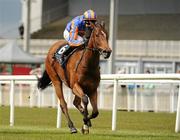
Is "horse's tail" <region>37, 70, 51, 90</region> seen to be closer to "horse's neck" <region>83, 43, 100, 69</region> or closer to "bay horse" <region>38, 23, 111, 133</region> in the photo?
"bay horse" <region>38, 23, 111, 133</region>

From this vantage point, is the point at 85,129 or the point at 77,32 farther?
the point at 77,32

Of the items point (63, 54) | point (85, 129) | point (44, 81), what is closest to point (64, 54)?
point (63, 54)

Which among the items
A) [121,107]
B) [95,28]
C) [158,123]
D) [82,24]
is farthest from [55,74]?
[121,107]

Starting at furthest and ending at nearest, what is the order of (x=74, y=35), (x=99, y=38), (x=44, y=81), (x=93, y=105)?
1. (x=44, y=81)
2. (x=74, y=35)
3. (x=93, y=105)
4. (x=99, y=38)

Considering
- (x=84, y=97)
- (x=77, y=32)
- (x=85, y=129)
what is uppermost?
(x=77, y=32)

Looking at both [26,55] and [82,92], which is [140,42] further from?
[82,92]

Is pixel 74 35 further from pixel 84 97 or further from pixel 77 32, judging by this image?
pixel 84 97

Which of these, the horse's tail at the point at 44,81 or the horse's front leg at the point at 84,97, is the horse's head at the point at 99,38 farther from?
the horse's tail at the point at 44,81

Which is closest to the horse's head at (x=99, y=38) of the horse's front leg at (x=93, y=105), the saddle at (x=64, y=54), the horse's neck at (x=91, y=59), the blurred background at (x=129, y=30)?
the horse's neck at (x=91, y=59)

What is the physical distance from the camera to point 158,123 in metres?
15.0

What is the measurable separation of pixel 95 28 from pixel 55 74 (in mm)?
1913

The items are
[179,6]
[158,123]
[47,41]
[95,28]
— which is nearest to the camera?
[95,28]

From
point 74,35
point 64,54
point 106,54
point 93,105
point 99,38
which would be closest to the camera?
point 106,54

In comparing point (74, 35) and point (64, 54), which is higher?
point (74, 35)
